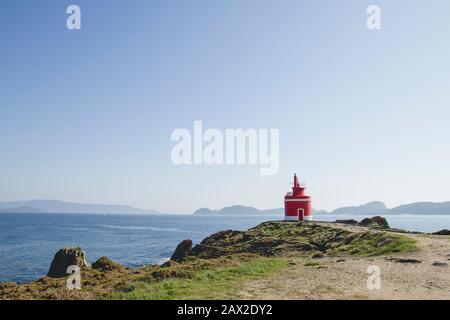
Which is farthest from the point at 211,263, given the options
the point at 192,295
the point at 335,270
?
the point at 192,295

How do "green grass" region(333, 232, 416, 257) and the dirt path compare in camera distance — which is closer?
the dirt path

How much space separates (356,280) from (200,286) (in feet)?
24.6

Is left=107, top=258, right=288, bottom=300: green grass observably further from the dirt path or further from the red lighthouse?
the red lighthouse

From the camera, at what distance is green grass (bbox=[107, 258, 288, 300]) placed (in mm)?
14781

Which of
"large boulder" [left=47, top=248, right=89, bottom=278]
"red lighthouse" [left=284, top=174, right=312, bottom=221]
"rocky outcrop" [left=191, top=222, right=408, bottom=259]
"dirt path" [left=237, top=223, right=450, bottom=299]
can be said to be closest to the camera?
"dirt path" [left=237, top=223, right=450, bottom=299]

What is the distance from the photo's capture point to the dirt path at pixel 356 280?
14.7 meters

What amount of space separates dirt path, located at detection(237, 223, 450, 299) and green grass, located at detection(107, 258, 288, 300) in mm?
848

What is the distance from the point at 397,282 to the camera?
1691cm

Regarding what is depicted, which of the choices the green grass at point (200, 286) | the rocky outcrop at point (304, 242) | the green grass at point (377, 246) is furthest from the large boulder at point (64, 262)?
the green grass at point (377, 246)

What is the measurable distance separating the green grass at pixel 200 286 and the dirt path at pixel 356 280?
848mm

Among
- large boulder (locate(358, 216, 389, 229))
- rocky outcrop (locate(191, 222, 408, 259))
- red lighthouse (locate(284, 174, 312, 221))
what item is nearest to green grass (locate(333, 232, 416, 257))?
rocky outcrop (locate(191, 222, 408, 259))

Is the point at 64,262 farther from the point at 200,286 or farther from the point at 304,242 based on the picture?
the point at 200,286
